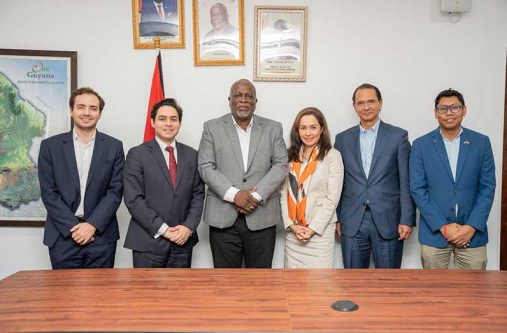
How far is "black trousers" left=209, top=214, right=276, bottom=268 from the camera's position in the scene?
2.94 metres

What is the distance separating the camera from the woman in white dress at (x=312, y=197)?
292cm

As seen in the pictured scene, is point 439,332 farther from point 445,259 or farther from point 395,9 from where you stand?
point 395,9

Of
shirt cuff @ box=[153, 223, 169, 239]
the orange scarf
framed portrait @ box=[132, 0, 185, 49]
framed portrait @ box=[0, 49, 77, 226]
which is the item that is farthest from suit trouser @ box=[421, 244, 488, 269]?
framed portrait @ box=[0, 49, 77, 226]

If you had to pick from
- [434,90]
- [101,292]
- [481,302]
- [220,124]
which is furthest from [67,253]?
[434,90]

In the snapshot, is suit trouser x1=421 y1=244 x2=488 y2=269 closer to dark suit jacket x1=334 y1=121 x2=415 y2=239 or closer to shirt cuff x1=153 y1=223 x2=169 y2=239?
dark suit jacket x1=334 y1=121 x2=415 y2=239

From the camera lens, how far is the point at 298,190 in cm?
296

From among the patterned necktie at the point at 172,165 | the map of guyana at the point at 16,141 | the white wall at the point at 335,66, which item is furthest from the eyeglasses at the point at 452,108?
the map of guyana at the point at 16,141

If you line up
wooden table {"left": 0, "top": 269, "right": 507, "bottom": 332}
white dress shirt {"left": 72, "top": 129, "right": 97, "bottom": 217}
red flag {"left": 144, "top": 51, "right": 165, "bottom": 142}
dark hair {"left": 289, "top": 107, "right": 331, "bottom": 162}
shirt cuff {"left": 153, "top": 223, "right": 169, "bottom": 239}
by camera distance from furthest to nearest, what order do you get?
1. red flag {"left": 144, "top": 51, "right": 165, "bottom": 142}
2. dark hair {"left": 289, "top": 107, "right": 331, "bottom": 162}
3. white dress shirt {"left": 72, "top": 129, "right": 97, "bottom": 217}
4. shirt cuff {"left": 153, "top": 223, "right": 169, "bottom": 239}
5. wooden table {"left": 0, "top": 269, "right": 507, "bottom": 332}

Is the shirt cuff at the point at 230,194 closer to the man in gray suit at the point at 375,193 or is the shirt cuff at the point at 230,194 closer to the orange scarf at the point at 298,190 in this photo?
the orange scarf at the point at 298,190

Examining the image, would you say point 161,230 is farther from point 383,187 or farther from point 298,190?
point 383,187

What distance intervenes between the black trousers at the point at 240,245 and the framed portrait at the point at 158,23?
1635mm

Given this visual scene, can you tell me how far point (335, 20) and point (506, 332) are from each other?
2780 millimetres

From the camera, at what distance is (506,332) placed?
4.67 ft

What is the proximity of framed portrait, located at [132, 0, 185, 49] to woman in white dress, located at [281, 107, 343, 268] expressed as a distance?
1333 mm
